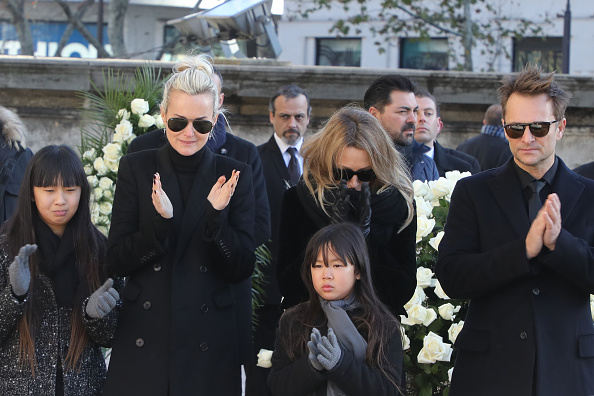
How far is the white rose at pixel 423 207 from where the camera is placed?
5.01 m

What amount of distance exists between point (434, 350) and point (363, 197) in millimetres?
1047

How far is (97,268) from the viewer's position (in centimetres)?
446

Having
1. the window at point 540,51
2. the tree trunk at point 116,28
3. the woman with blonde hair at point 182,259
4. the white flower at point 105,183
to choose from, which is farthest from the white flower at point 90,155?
the window at point 540,51

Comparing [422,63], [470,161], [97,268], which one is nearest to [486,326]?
[97,268]

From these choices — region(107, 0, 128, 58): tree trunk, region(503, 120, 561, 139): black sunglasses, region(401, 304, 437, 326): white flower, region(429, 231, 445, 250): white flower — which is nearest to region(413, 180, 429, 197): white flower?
region(429, 231, 445, 250): white flower

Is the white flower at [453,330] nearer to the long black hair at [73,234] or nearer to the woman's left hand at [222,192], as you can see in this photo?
the woman's left hand at [222,192]

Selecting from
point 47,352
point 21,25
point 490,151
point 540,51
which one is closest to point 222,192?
point 47,352

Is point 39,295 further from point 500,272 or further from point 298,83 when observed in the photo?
point 298,83

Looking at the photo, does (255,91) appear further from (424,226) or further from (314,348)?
(314,348)

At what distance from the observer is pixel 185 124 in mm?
4266

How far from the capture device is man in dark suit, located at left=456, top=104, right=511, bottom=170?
7684mm

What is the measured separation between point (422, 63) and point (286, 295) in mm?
20487

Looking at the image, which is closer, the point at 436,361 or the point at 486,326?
the point at 486,326

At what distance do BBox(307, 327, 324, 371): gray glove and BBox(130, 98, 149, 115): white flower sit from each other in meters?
2.96
